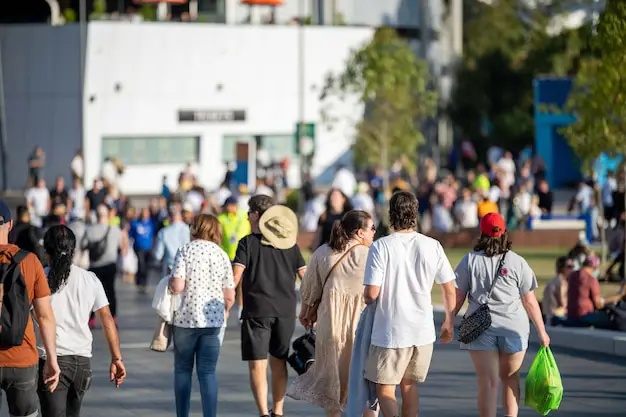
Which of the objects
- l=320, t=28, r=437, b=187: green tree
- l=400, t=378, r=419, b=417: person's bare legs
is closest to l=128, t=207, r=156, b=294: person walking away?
l=400, t=378, r=419, b=417: person's bare legs

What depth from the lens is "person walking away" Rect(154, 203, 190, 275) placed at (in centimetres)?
1716

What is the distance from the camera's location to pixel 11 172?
48.3 metres

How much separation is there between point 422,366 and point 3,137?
3876cm

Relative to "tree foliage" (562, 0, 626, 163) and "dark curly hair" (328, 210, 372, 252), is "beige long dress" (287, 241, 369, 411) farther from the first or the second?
"tree foliage" (562, 0, 626, 163)

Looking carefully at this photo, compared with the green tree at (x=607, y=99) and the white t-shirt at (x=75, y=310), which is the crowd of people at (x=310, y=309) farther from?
the green tree at (x=607, y=99)

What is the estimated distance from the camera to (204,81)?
1982 inches

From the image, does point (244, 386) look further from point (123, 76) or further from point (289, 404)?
point (123, 76)

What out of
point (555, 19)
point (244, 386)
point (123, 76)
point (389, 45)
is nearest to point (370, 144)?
point (389, 45)

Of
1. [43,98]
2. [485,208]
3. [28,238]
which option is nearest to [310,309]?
[28,238]

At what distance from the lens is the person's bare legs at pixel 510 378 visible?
952 cm

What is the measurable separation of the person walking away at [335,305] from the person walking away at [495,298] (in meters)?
0.70

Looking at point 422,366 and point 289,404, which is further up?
point 422,366

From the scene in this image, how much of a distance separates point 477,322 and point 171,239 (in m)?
8.38

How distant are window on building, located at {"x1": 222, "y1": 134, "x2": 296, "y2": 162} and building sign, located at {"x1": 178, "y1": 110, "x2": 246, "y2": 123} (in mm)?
691
